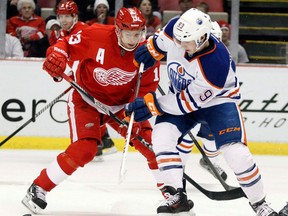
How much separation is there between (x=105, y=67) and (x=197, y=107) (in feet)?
2.38

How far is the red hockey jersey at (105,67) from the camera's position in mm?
4867

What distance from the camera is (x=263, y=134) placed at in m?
7.20

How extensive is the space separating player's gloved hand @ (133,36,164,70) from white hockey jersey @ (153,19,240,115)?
21cm

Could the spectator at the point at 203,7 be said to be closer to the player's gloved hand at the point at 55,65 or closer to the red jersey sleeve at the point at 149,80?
the red jersey sleeve at the point at 149,80

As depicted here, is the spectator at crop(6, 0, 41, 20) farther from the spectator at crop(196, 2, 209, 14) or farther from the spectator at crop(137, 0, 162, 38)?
the spectator at crop(196, 2, 209, 14)

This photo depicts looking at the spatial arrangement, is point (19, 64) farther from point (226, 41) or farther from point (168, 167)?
point (168, 167)

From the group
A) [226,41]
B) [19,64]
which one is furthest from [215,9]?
[19,64]

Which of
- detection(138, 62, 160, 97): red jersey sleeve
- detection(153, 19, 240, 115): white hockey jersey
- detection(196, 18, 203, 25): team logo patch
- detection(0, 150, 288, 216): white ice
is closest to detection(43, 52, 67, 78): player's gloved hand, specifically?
detection(138, 62, 160, 97): red jersey sleeve

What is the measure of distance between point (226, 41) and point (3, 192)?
272cm

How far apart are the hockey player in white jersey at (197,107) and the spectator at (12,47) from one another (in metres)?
2.76

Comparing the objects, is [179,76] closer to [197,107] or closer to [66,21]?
[197,107]

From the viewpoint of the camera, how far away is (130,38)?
15.6ft

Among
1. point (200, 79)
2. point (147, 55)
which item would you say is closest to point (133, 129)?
point (147, 55)

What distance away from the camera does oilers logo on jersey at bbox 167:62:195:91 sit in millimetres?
4359
